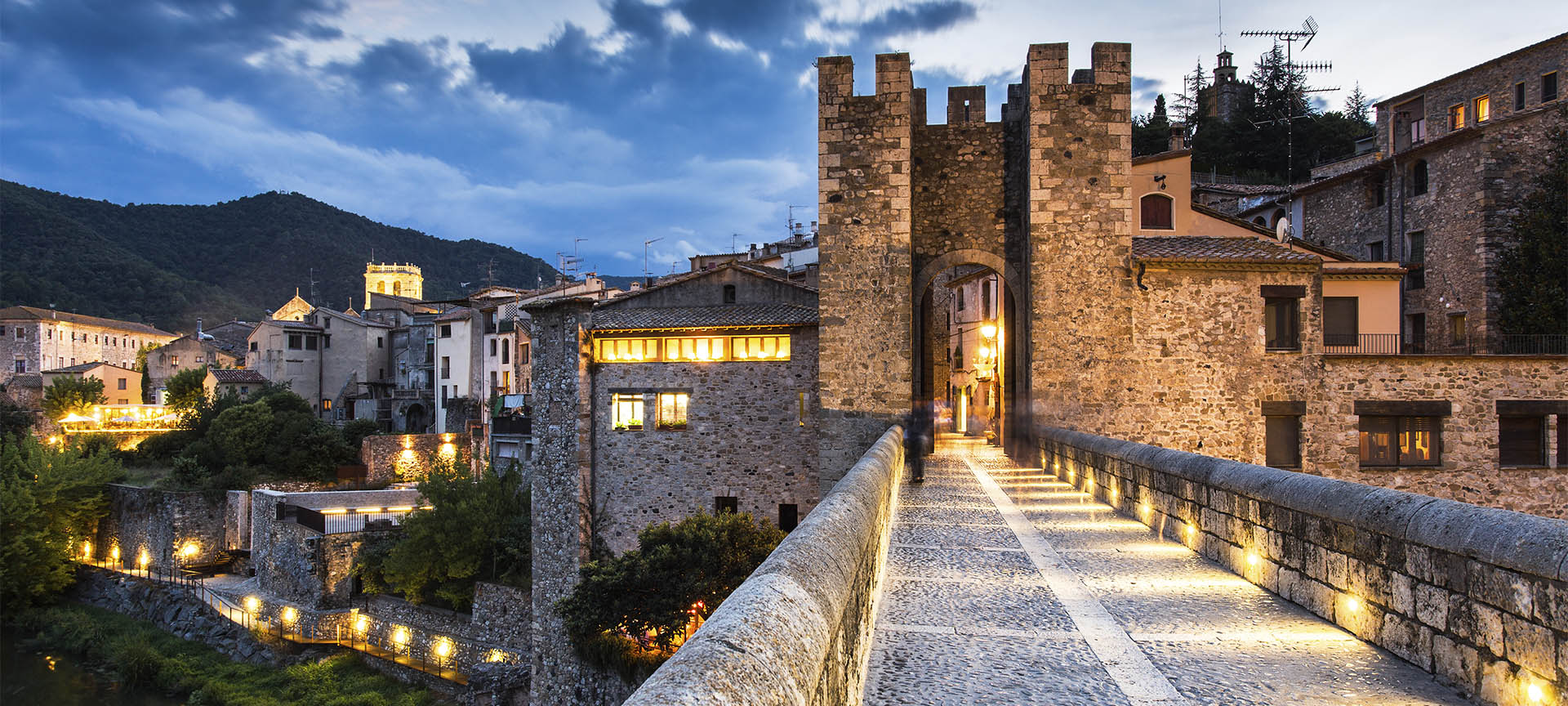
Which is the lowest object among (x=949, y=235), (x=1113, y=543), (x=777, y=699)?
(x=1113, y=543)

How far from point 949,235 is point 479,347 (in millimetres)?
27884

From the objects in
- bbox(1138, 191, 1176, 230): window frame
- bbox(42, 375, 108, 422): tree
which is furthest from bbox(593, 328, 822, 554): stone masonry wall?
bbox(42, 375, 108, 422): tree

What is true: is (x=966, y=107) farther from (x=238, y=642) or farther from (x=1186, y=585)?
(x=238, y=642)

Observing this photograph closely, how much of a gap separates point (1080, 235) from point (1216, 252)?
3111mm

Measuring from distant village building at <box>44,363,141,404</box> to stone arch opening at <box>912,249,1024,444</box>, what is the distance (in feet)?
145

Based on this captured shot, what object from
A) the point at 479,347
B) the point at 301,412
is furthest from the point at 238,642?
the point at 479,347

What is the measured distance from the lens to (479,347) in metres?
39.1

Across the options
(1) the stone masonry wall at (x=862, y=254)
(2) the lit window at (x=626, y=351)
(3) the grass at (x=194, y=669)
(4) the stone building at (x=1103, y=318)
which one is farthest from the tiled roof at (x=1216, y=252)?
(3) the grass at (x=194, y=669)

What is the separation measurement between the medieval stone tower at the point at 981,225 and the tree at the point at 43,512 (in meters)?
31.9

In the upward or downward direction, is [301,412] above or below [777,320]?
below

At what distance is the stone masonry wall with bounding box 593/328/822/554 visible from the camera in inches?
832

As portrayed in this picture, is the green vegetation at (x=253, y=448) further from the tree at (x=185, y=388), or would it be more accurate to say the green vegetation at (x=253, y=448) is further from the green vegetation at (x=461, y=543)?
the green vegetation at (x=461, y=543)

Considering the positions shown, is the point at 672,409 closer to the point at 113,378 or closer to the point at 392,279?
the point at 113,378

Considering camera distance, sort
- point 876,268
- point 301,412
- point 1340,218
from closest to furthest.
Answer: point 876,268 → point 1340,218 → point 301,412
